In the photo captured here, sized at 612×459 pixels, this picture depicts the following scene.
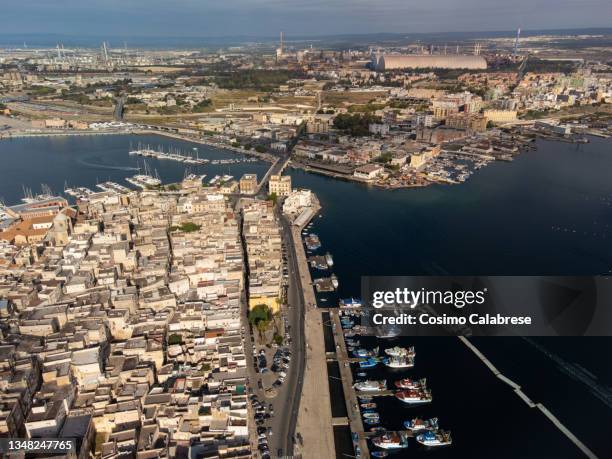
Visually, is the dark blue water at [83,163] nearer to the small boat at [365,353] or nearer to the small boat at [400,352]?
the small boat at [365,353]

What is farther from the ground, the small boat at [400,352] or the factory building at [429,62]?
the factory building at [429,62]

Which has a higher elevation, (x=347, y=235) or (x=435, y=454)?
(x=347, y=235)

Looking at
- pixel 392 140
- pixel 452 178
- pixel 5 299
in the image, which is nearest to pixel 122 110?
pixel 392 140

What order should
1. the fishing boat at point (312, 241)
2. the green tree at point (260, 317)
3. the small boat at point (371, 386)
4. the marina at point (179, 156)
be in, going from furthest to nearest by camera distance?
1. the marina at point (179, 156)
2. the fishing boat at point (312, 241)
3. the green tree at point (260, 317)
4. the small boat at point (371, 386)

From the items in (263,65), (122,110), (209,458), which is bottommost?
(209,458)

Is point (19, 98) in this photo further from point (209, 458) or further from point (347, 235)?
point (209, 458)

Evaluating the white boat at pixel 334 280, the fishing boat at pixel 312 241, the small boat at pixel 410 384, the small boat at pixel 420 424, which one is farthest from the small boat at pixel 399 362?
the fishing boat at pixel 312 241

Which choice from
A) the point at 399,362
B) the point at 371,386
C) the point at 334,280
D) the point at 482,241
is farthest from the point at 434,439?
the point at 482,241
